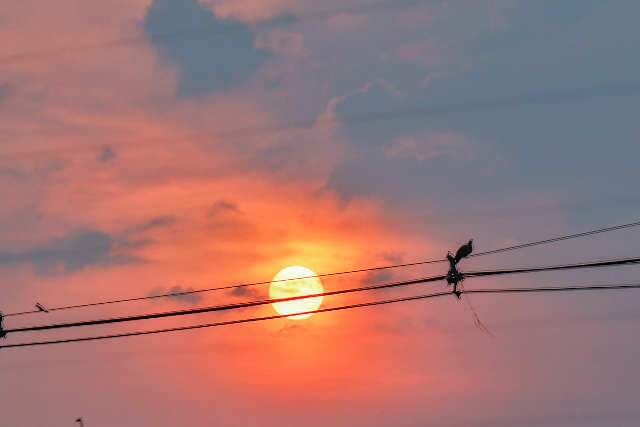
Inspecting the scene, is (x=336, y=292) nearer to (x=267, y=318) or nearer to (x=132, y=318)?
(x=267, y=318)

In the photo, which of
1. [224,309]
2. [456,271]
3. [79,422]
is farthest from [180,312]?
[79,422]

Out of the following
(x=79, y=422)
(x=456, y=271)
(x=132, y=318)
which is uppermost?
(x=79, y=422)

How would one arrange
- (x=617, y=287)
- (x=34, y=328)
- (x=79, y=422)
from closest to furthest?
(x=617, y=287) → (x=34, y=328) → (x=79, y=422)

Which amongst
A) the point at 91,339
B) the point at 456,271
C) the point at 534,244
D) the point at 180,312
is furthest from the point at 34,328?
the point at 534,244

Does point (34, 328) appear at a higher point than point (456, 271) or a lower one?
lower

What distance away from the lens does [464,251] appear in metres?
29.2

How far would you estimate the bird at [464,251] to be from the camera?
2905 centimetres

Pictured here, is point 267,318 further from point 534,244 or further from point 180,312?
point 534,244

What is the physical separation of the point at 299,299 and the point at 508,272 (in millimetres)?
5535

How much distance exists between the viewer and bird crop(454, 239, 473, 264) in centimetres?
2905

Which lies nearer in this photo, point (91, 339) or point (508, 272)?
point (508, 272)

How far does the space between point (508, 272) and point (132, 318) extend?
9.96m

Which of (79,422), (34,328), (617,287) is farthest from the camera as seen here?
(79,422)

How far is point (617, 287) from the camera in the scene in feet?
86.6
